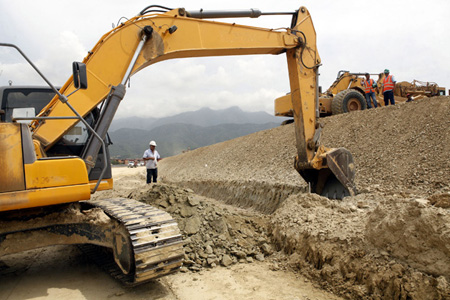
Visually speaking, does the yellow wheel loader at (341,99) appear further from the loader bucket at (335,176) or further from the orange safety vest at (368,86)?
the loader bucket at (335,176)

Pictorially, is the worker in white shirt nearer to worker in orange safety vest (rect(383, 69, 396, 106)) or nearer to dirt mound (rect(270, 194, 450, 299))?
dirt mound (rect(270, 194, 450, 299))

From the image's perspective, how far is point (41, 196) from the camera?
3223mm

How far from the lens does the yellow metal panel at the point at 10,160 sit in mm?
3105

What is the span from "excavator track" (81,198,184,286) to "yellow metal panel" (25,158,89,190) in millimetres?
680

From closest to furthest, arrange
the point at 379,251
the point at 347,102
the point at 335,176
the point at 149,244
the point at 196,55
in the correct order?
the point at 149,244
the point at 379,251
the point at 196,55
the point at 335,176
the point at 347,102

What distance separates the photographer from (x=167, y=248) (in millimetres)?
3553

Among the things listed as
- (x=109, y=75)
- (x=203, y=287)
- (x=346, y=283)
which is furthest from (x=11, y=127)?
(x=346, y=283)

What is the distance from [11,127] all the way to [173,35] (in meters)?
2.64

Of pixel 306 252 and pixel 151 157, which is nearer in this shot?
pixel 306 252

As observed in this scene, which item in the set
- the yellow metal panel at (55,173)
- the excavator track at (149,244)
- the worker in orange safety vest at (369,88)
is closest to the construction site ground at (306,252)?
the excavator track at (149,244)

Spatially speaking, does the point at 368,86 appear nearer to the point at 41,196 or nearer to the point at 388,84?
the point at 388,84

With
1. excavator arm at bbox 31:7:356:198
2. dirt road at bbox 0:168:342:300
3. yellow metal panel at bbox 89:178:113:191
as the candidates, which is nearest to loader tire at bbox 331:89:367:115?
excavator arm at bbox 31:7:356:198

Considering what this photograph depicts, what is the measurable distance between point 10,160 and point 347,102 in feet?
44.1

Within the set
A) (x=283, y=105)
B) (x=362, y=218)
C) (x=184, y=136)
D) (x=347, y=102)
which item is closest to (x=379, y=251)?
(x=362, y=218)
